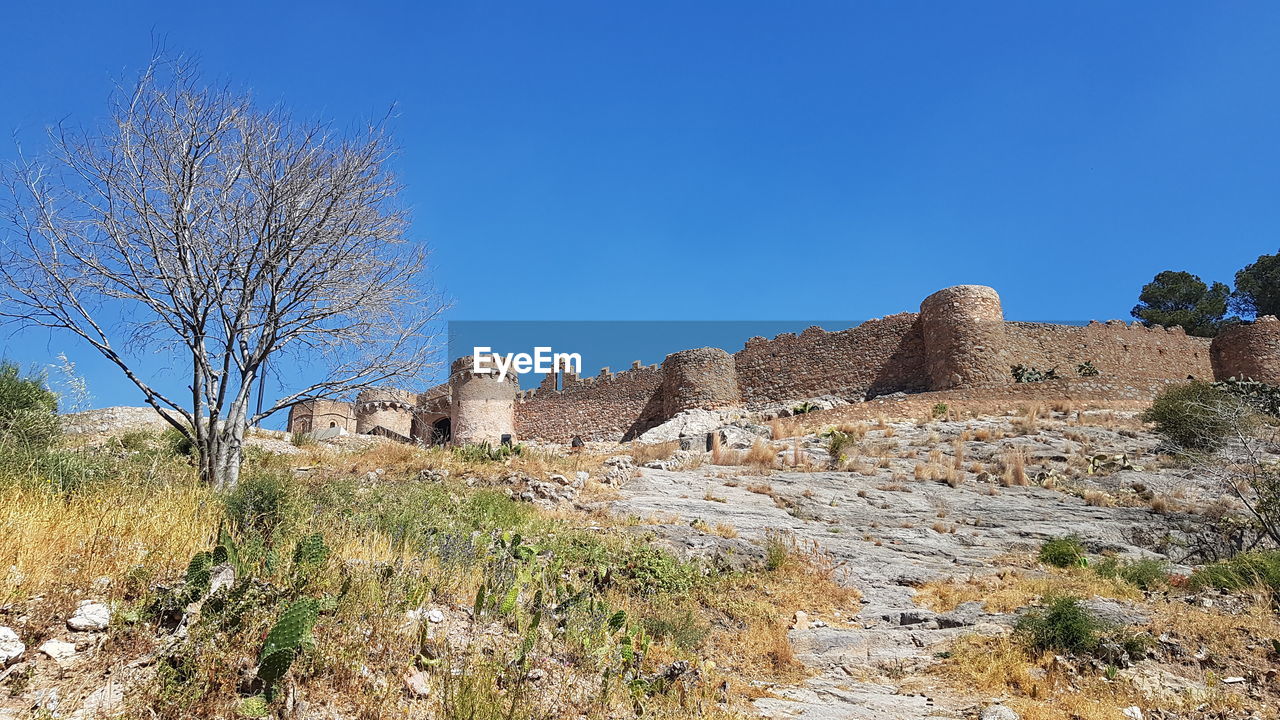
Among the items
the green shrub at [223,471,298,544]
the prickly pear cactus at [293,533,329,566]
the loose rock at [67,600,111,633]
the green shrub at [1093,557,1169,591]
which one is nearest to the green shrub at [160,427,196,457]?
the green shrub at [223,471,298,544]

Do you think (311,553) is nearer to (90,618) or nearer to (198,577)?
(198,577)

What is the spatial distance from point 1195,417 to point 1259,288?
38.1 metres

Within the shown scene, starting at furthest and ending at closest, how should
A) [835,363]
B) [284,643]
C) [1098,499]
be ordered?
[835,363] → [1098,499] → [284,643]

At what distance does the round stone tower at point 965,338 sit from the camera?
83.0 feet

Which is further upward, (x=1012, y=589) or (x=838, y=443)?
(x=838, y=443)

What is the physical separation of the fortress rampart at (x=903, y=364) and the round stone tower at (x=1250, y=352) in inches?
1.5

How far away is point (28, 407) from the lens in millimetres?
13250

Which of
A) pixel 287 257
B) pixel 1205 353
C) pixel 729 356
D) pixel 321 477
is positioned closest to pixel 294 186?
pixel 287 257

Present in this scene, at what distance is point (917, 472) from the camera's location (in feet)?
47.0

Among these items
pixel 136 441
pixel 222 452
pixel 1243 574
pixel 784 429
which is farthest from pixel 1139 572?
pixel 136 441

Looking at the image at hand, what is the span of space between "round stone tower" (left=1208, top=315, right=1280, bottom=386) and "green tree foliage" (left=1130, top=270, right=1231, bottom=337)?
13587 mm

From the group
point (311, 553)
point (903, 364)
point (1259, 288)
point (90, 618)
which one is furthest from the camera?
point (1259, 288)

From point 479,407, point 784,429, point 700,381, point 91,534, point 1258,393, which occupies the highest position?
point 700,381

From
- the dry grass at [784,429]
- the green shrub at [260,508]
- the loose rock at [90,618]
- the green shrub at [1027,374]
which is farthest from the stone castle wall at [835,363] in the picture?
the loose rock at [90,618]
